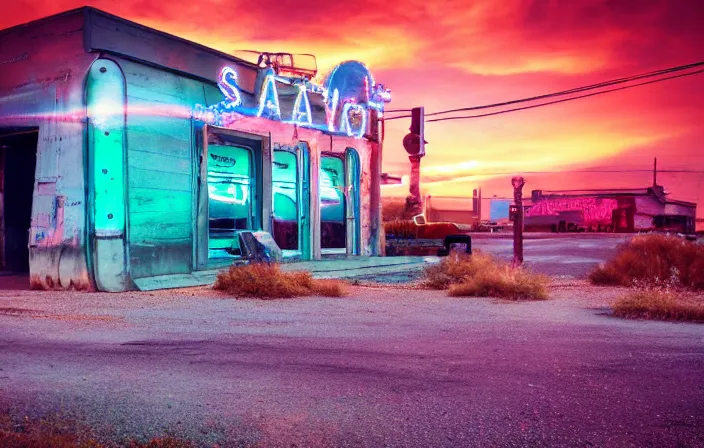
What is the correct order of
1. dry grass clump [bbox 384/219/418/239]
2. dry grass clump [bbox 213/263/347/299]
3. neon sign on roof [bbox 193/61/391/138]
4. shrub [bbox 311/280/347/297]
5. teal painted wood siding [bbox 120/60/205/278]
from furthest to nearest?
1. dry grass clump [bbox 384/219/418/239]
2. neon sign on roof [bbox 193/61/391/138]
3. teal painted wood siding [bbox 120/60/205/278]
4. shrub [bbox 311/280/347/297]
5. dry grass clump [bbox 213/263/347/299]

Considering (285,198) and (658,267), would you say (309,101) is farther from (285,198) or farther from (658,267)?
(658,267)

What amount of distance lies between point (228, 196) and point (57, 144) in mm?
3924

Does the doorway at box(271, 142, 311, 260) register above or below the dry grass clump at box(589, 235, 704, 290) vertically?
above

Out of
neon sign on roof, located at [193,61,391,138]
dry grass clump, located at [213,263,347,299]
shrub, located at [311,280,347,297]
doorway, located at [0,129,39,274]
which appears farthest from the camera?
doorway, located at [0,129,39,274]

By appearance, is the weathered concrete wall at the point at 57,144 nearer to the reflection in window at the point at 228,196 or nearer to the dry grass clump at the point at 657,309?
the reflection in window at the point at 228,196

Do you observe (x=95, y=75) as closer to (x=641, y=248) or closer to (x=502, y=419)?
(x=502, y=419)

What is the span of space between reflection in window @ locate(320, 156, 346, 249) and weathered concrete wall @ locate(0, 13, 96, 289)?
282 inches

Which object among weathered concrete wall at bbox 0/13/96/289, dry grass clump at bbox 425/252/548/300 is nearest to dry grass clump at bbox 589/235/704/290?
dry grass clump at bbox 425/252/548/300

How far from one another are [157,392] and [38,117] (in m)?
8.59

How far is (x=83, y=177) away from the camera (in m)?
10.0

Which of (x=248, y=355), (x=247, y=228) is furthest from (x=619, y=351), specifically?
(x=247, y=228)

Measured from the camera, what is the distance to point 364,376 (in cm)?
457

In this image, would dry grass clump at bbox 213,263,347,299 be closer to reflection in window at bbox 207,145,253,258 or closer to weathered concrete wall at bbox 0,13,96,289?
weathered concrete wall at bbox 0,13,96,289

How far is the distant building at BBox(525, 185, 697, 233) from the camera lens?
51000mm
